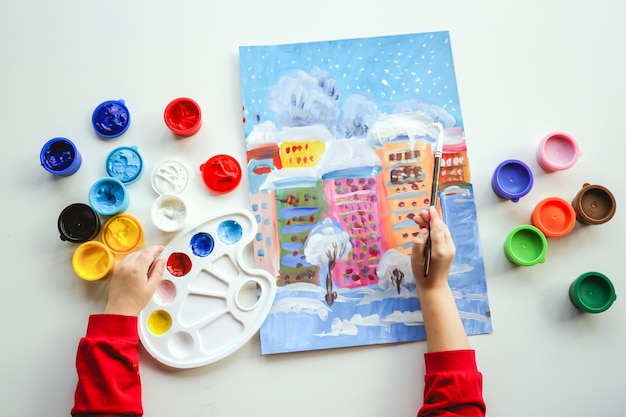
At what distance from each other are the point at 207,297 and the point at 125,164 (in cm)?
31

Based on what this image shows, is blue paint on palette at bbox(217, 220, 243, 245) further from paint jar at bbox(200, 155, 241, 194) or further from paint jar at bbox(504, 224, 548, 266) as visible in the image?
paint jar at bbox(504, 224, 548, 266)

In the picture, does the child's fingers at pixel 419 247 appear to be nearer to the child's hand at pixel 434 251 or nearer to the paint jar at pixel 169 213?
the child's hand at pixel 434 251

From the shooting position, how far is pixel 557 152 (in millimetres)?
1007

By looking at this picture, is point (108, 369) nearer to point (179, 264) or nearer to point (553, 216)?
point (179, 264)

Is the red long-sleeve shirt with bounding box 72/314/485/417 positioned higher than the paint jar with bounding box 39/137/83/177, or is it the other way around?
the paint jar with bounding box 39/137/83/177

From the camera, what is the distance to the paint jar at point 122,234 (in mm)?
954

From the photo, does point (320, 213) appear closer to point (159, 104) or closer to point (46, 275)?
point (159, 104)

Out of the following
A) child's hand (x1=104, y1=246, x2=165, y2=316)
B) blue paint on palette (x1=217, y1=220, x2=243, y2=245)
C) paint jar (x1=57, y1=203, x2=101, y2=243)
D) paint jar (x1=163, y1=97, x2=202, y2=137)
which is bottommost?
child's hand (x1=104, y1=246, x2=165, y2=316)

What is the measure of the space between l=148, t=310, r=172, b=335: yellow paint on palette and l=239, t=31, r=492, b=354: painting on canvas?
0.61ft

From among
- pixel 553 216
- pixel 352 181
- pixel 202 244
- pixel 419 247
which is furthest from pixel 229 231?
pixel 553 216

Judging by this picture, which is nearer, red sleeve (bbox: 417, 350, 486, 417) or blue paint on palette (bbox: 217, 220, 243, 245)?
red sleeve (bbox: 417, 350, 486, 417)

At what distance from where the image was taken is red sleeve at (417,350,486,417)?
32.4 inches

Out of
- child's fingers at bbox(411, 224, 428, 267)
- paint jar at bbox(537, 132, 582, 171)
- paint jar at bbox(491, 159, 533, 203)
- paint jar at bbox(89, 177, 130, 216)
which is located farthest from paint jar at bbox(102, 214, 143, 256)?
paint jar at bbox(537, 132, 582, 171)

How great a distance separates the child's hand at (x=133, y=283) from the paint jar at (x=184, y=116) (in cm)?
25
